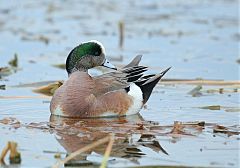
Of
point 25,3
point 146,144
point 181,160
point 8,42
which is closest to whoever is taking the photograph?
point 181,160

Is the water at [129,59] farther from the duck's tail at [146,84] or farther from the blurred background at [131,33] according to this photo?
the duck's tail at [146,84]

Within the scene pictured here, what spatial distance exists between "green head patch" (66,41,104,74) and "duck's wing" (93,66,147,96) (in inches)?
12.7

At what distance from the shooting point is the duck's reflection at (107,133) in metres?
6.82

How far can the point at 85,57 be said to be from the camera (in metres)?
8.88

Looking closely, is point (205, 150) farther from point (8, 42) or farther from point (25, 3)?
point (25, 3)

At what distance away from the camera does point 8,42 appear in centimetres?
1367

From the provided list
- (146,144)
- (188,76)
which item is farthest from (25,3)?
(146,144)

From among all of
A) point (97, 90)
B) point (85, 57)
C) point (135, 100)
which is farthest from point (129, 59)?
A: point (97, 90)

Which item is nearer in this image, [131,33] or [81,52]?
[81,52]

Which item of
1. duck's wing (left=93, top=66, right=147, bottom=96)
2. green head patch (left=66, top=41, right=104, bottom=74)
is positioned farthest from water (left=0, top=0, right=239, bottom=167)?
green head patch (left=66, top=41, right=104, bottom=74)

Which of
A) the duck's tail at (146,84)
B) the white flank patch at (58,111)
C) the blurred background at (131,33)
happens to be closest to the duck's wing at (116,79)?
the duck's tail at (146,84)

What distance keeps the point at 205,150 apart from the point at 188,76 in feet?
14.3

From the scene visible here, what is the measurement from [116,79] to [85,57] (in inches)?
18.3

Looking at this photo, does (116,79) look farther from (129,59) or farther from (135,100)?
(129,59)
